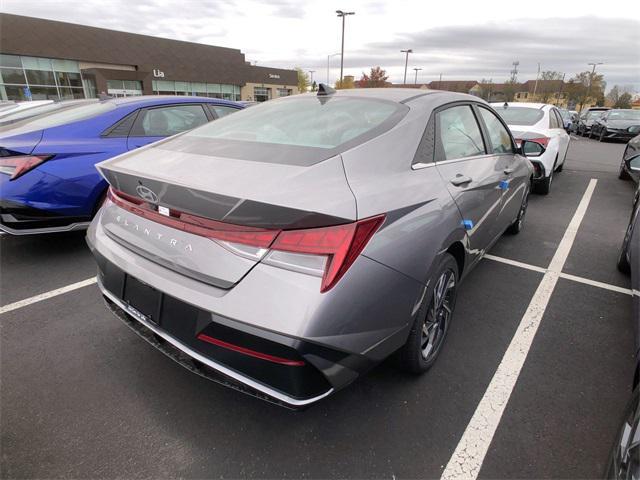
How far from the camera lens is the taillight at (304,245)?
153 cm

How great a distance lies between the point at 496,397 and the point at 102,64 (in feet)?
142

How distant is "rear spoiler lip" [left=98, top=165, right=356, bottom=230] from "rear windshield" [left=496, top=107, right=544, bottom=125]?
21.8 ft

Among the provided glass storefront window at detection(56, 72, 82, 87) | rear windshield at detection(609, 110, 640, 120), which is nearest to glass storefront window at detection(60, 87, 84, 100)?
glass storefront window at detection(56, 72, 82, 87)

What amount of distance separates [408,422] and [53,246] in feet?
13.1

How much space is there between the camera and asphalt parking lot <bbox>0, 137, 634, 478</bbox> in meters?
1.83

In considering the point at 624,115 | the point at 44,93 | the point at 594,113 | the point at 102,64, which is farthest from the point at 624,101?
the point at 44,93

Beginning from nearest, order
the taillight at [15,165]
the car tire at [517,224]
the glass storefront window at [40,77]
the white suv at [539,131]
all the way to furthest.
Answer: the taillight at [15,165] < the car tire at [517,224] < the white suv at [539,131] < the glass storefront window at [40,77]

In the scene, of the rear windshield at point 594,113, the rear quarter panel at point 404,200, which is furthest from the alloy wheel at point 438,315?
the rear windshield at point 594,113

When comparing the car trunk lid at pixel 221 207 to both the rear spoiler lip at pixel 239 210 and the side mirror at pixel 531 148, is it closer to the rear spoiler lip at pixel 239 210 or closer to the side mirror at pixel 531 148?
the rear spoiler lip at pixel 239 210

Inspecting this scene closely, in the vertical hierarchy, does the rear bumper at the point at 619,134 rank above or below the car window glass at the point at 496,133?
below

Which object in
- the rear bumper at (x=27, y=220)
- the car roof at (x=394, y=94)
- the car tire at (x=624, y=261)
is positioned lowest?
the car tire at (x=624, y=261)

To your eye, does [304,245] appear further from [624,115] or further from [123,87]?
[123,87]

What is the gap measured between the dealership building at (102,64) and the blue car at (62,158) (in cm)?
2868

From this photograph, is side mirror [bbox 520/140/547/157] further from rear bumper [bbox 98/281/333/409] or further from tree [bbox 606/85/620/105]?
tree [bbox 606/85/620/105]
